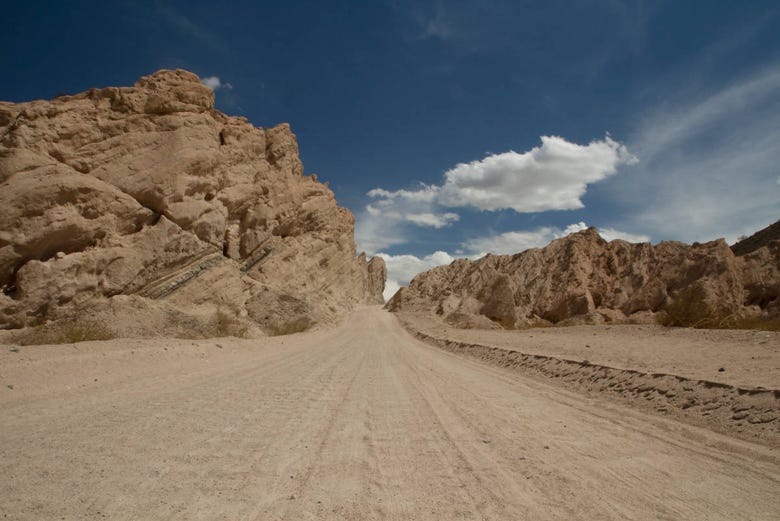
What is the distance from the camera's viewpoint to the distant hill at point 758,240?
24645mm

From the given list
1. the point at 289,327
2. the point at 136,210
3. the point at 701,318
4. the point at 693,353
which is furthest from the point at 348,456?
the point at 289,327

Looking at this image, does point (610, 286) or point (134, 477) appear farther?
point (610, 286)

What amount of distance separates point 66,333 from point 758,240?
114 ft

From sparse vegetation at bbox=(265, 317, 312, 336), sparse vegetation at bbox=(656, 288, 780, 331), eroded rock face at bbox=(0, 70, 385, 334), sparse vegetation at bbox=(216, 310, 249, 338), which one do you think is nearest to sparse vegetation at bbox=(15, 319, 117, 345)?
eroded rock face at bbox=(0, 70, 385, 334)

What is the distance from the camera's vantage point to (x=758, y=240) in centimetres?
2569

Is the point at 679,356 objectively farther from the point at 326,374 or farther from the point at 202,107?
the point at 202,107

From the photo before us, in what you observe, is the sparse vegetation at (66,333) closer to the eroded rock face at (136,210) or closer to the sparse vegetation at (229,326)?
the eroded rock face at (136,210)

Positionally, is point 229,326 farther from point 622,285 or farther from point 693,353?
point 622,285

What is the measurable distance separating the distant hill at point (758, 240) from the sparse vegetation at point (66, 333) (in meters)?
31.7

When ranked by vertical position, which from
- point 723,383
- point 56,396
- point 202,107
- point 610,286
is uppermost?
point 202,107

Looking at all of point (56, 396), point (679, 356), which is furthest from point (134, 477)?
point (679, 356)

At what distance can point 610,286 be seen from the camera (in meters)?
37.4

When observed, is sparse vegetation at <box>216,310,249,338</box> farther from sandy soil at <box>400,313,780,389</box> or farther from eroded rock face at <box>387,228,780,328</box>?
eroded rock face at <box>387,228,780,328</box>

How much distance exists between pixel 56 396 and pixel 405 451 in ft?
19.2
